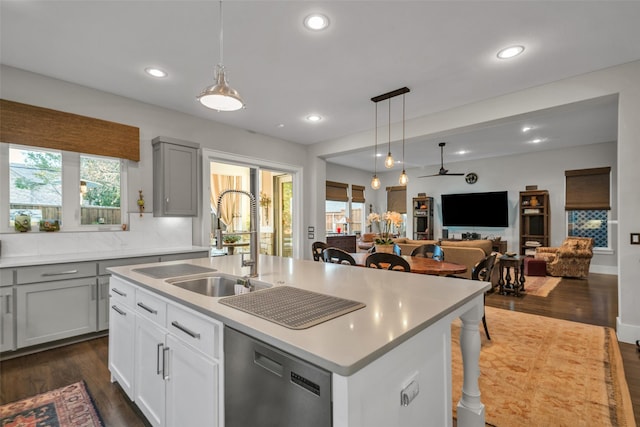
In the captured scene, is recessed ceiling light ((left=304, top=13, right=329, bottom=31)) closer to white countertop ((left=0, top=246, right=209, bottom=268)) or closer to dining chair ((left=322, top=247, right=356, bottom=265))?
dining chair ((left=322, top=247, right=356, bottom=265))

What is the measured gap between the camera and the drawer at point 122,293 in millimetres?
1854

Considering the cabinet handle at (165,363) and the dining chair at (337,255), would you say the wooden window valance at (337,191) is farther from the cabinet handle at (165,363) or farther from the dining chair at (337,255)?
the cabinet handle at (165,363)

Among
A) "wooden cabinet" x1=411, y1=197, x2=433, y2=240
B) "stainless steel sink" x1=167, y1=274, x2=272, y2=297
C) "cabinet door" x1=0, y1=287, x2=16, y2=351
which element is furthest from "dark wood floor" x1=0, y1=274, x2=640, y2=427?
"wooden cabinet" x1=411, y1=197, x2=433, y2=240

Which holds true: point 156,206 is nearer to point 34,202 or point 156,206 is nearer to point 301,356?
point 34,202

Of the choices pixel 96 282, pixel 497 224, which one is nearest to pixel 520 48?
pixel 96 282

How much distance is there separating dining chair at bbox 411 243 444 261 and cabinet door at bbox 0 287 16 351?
164 inches

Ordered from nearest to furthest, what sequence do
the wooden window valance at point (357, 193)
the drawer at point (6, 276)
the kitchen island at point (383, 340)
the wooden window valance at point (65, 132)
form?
the kitchen island at point (383, 340), the drawer at point (6, 276), the wooden window valance at point (65, 132), the wooden window valance at point (357, 193)

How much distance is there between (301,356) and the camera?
0.83 metres

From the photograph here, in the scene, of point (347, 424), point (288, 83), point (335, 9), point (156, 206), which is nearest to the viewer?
point (347, 424)

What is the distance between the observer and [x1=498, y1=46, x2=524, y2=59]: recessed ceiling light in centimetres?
262

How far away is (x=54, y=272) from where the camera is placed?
9.07ft

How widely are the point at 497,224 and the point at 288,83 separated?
7.03 metres

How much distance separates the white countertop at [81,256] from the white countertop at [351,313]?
1.17 metres

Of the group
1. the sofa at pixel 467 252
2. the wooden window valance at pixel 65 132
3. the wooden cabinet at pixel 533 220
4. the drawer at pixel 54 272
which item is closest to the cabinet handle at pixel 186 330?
the drawer at pixel 54 272
